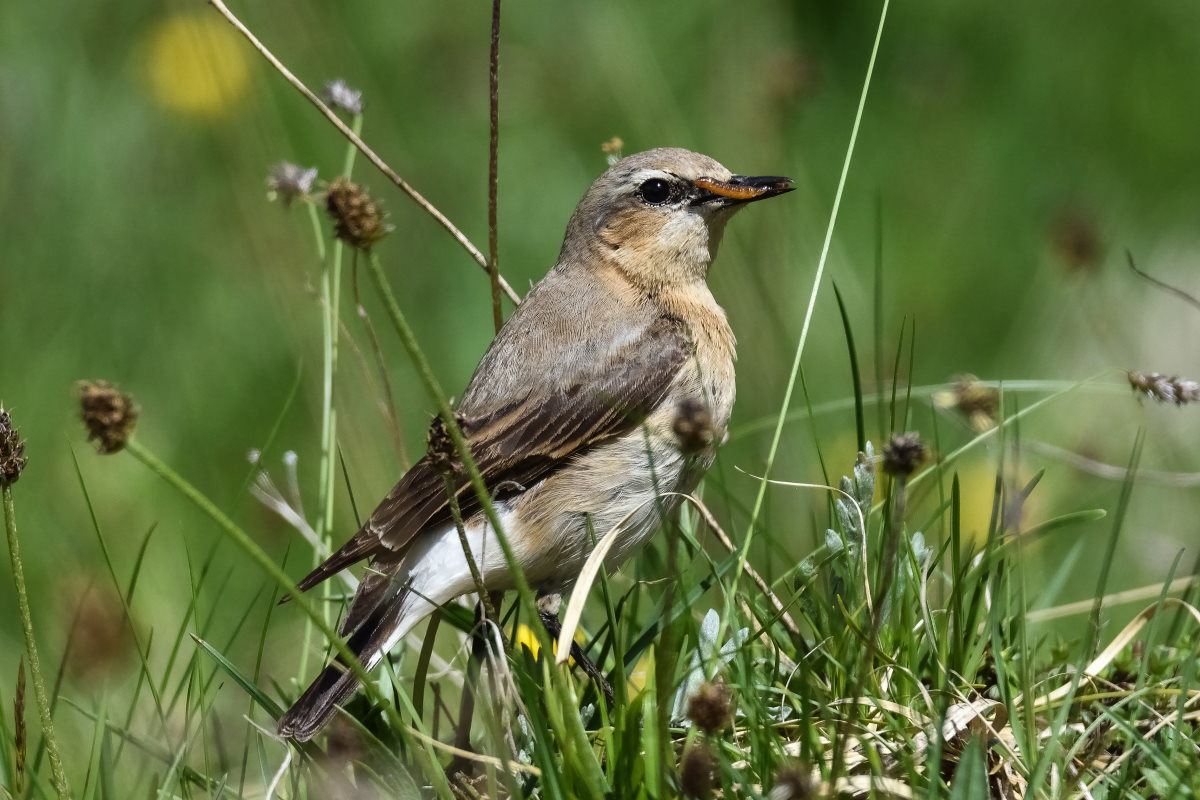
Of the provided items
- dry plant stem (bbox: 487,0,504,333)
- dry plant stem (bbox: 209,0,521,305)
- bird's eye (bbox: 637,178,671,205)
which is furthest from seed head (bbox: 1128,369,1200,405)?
bird's eye (bbox: 637,178,671,205)

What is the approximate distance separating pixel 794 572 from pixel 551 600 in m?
1.25

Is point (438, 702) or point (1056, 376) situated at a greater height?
point (438, 702)

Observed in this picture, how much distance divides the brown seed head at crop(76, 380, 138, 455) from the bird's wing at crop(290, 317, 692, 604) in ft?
6.44

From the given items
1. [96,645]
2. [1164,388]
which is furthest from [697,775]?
[96,645]

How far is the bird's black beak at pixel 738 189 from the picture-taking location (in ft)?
17.9

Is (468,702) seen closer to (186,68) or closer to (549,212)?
(549,212)

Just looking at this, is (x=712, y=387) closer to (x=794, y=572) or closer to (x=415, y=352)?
(x=794, y=572)

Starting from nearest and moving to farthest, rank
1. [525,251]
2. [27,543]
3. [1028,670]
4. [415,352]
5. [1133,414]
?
[415,352] < [1028,670] < [27,543] < [1133,414] < [525,251]

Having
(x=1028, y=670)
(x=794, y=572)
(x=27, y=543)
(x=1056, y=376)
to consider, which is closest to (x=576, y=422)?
(x=794, y=572)

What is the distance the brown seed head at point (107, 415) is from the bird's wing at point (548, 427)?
1963 mm

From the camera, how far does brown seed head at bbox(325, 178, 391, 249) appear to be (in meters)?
2.80

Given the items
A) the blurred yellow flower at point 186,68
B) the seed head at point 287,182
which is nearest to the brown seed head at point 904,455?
the seed head at point 287,182

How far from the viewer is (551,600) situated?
509cm

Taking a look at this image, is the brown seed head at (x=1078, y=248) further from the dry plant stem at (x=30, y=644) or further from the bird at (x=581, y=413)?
the dry plant stem at (x=30, y=644)
